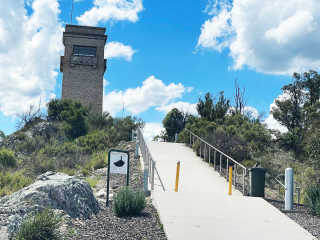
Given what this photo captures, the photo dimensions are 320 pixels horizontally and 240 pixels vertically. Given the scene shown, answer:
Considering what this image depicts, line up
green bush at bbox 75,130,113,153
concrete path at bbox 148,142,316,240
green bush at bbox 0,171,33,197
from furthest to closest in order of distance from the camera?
green bush at bbox 75,130,113,153, green bush at bbox 0,171,33,197, concrete path at bbox 148,142,316,240

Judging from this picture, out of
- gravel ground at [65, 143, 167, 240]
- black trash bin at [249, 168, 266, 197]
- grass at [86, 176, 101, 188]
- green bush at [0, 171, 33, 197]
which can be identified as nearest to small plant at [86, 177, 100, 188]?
grass at [86, 176, 101, 188]

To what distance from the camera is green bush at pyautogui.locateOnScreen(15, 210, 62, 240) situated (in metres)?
6.81

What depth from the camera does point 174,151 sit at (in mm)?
21031

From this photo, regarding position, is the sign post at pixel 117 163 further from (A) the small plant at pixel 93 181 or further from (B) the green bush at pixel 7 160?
(B) the green bush at pixel 7 160

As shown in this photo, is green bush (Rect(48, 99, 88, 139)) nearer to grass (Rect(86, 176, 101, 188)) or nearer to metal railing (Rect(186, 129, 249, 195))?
metal railing (Rect(186, 129, 249, 195))

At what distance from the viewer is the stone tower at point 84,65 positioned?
3828cm

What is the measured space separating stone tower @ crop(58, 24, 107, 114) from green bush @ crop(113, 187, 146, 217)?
29018 mm

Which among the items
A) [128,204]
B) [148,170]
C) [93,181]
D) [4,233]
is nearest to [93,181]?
[93,181]

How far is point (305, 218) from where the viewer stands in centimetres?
1048

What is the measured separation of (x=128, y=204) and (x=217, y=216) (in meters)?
2.20

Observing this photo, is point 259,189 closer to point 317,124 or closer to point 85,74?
point 317,124

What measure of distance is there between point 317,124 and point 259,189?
11994 mm

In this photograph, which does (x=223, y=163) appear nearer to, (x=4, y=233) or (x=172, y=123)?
(x=4, y=233)

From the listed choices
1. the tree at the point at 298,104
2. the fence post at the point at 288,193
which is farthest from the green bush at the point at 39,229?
the tree at the point at 298,104
